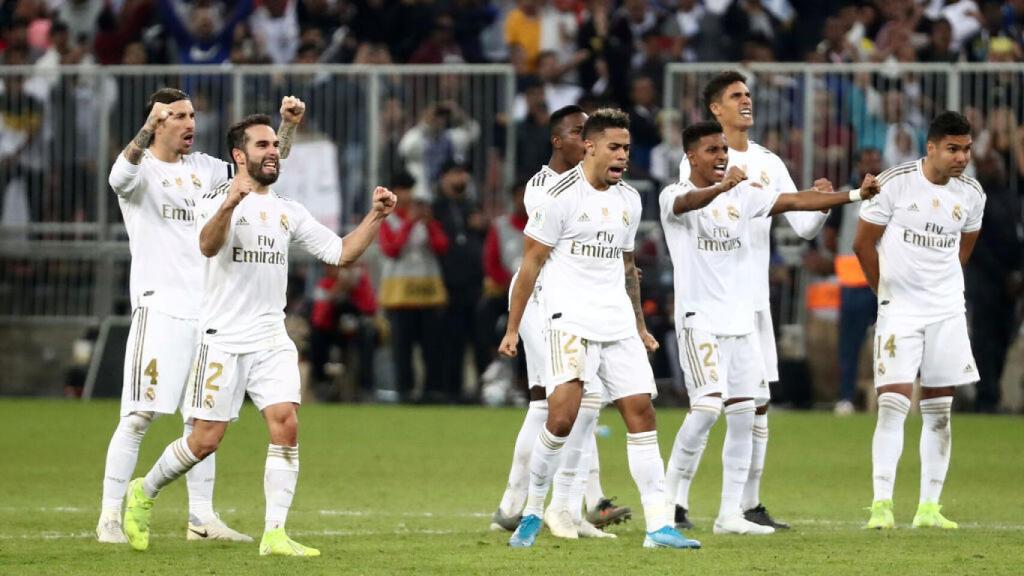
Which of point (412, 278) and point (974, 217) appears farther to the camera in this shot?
point (412, 278)

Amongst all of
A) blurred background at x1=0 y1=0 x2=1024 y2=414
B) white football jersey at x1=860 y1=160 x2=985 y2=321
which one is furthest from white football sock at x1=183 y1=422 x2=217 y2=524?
blurred background at x1=0 y1=0 x2=1024 y2=414

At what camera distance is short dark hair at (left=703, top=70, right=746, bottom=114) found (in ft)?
43.0

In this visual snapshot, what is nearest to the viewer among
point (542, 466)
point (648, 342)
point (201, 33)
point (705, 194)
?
point (542, 466)

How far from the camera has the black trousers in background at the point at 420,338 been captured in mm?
23078

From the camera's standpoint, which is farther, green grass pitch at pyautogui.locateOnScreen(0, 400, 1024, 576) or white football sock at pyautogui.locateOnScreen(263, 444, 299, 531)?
white football sock at pyautogui.locateOnScreen(263, 444, 299, 531)

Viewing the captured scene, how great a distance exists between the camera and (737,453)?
12773 millimetres

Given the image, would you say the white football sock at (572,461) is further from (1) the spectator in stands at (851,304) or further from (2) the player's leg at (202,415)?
(1) the spectator in stands at (851,304)

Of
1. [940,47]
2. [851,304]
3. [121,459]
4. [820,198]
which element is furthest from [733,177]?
[940,47]

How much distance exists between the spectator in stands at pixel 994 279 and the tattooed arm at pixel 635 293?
32.3ft

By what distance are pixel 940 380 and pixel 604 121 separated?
3223 mm

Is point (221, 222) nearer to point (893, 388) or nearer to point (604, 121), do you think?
point (604, 121)

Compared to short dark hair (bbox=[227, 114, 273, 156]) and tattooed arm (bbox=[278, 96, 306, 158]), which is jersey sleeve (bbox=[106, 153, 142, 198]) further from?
tattooed arm (bbox=[278, 96, 306, 158])

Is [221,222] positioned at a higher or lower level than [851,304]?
higher

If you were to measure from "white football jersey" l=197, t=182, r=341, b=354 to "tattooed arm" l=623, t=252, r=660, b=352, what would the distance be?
217 centimetres
